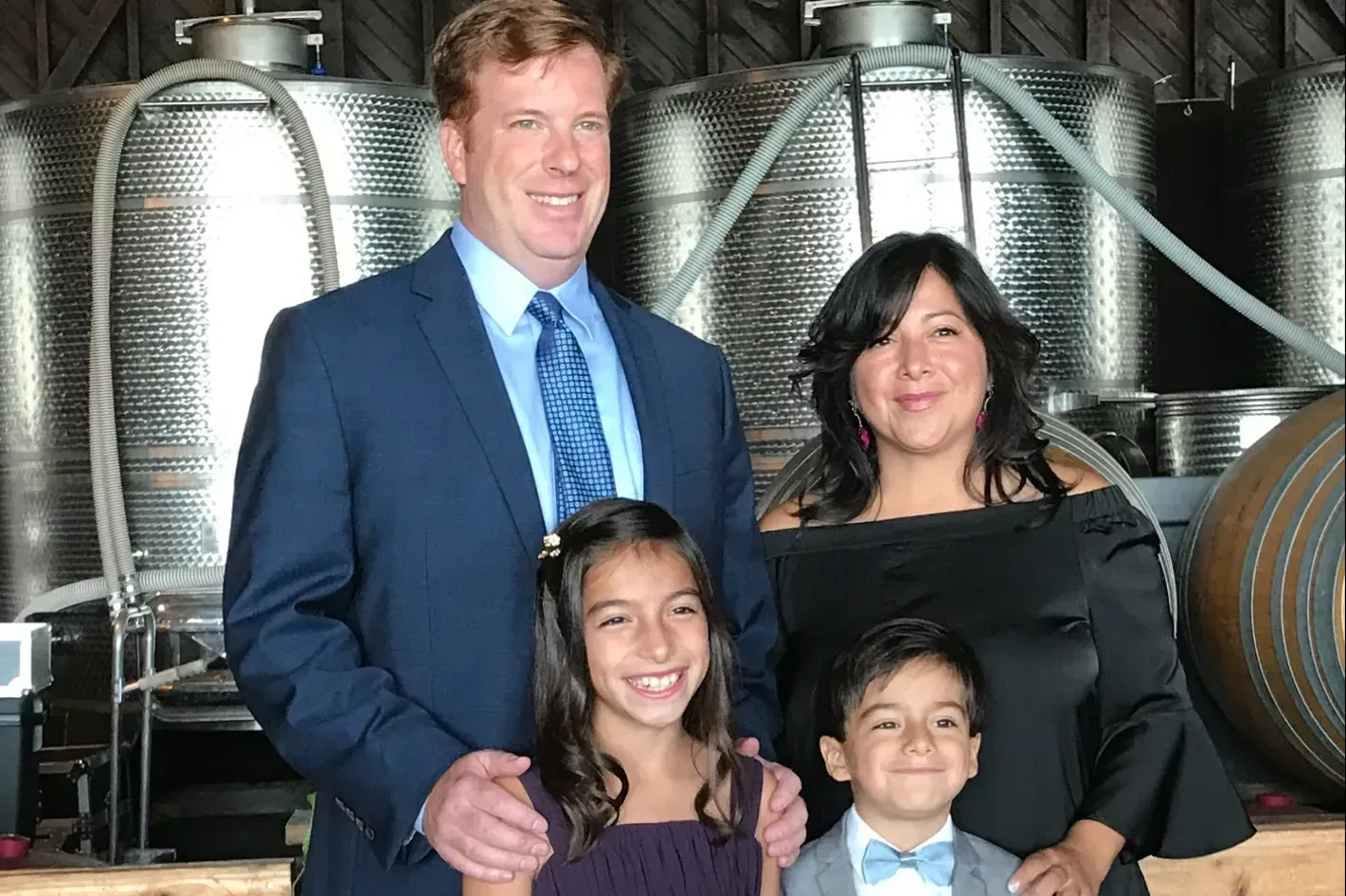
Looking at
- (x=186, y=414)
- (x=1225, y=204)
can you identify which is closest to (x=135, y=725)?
(x=186, y=414)

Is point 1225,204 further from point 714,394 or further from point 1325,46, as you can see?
point 714,394

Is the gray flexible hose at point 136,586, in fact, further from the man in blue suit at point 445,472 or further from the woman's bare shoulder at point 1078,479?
the woman's bare shoulder at point 1078,479

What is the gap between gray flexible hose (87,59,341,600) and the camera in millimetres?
4621

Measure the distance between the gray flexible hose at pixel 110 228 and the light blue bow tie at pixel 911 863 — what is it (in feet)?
9.44

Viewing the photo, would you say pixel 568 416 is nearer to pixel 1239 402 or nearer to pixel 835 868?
pixel 835 868

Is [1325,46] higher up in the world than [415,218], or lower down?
higher up

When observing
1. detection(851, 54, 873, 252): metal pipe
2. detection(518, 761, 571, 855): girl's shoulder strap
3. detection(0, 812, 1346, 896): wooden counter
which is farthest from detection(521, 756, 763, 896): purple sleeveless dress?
detection(851, 54, 873, 252): metal pipe

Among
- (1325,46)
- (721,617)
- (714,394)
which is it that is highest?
(1325,46)

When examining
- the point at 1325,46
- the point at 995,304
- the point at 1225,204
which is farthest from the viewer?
the point at 1325,46

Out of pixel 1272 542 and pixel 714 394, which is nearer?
pixel 714 394

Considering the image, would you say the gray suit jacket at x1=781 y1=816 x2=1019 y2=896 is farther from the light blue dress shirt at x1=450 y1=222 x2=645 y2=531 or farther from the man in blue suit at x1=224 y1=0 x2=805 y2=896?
the light blue dress shirt at x1=450 y1=222 x2=645 y2=531

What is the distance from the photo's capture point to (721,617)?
225cm

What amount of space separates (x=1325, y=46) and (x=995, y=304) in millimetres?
4784

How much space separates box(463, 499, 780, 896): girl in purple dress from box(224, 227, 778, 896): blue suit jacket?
0.32ft
